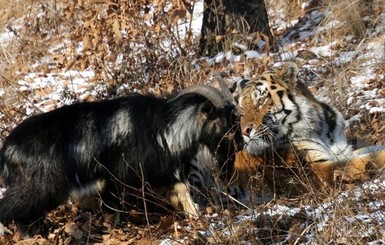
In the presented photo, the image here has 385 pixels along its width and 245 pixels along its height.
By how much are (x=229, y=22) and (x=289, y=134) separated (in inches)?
120

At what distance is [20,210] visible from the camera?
549cm

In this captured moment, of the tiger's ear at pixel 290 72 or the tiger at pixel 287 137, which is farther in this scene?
the tiger's ear at pixel 290 72

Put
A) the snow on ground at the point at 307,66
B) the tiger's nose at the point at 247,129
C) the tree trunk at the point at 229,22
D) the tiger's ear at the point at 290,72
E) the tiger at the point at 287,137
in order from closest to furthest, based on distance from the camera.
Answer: the snow on ground at the point at 307,66 < the tiger's nose at the point at 247,129 < the tiger at the point at 287,137 < the tiger's ear at the point at 290,72 < the tree trunk at the point at 229,22

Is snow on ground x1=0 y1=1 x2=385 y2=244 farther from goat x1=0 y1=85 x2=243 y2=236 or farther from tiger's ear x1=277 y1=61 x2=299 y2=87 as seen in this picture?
tiger's ear x1=277 y1=61 x2=299 y2=87

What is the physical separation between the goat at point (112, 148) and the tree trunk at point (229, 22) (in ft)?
11.0

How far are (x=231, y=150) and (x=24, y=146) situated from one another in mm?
1665

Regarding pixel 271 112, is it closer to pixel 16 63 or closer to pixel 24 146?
pixel 24 146

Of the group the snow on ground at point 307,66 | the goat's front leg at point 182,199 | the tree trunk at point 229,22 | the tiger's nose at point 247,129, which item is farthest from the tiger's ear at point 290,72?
the tree trunk at point 229,22

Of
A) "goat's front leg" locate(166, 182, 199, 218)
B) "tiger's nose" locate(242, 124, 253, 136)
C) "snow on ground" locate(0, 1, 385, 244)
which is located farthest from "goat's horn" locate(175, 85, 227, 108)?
"snow on ground" locate(0, 1, 385, 244)

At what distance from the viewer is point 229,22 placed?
9070mm

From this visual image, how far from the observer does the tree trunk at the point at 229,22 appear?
9.04 meters

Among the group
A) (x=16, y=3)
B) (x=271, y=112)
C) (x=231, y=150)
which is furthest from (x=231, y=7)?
(x=16, y=3)

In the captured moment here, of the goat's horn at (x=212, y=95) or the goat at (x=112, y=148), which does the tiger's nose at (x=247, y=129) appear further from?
the goat's horn at (x=212, y=95)

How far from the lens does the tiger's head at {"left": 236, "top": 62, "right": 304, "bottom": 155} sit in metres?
6.16
